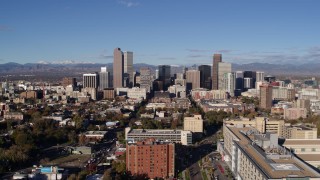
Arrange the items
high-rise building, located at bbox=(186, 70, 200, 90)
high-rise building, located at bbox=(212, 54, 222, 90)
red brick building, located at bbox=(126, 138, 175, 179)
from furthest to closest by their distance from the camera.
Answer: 1. high-rise building, located at bbox=(186, 70, 200, 90)
2. high-rise building, located at bbox=(212, 54, 222, 90)
3. red brick building, located at bbox=(126, 138, 175, 179)

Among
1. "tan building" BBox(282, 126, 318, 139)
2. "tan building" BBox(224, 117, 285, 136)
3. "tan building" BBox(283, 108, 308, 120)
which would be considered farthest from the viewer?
"tan building" BBox(283, 108, 308, 120)

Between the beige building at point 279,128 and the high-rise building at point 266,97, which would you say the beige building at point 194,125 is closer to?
the beige building at point 279,128

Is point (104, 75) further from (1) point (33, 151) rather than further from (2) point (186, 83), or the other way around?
(1) point (33, 151)

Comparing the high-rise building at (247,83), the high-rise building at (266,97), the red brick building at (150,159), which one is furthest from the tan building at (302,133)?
the high-rise building at (247,83)

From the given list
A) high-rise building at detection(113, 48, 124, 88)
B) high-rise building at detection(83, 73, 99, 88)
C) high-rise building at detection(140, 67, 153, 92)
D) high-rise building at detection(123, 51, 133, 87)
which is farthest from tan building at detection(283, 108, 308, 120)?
high-rise building at detection(123, 51, 133, 87)

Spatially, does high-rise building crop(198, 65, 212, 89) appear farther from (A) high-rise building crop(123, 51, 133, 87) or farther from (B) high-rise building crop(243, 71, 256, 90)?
→ (A) high-rise building crop(123, 51, 133, 87)

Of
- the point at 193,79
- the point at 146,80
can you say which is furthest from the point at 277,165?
the point at 193,79

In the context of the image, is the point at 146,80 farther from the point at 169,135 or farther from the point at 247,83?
the point at 169,135
